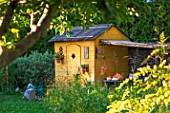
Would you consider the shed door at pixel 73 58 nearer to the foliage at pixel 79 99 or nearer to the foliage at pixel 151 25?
the foliage at pixel 151 25

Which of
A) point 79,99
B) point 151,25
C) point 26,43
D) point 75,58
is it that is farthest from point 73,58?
point 26,43

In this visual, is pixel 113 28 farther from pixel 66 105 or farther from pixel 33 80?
pixel 66 105

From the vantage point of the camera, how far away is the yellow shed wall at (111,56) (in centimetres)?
975

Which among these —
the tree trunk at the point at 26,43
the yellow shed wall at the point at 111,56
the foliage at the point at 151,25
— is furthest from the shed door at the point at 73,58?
the tree trunk at the point at 26,43

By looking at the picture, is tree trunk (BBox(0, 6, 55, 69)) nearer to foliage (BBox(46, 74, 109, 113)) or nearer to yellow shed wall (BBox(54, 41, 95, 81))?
foliage (BBox(46, 74, 109, 113))

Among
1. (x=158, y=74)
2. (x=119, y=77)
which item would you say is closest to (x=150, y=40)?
(x=119, y=77)

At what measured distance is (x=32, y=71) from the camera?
12.4 m

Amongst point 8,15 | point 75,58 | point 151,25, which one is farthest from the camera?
point 151,25

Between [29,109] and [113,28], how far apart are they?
3813mm

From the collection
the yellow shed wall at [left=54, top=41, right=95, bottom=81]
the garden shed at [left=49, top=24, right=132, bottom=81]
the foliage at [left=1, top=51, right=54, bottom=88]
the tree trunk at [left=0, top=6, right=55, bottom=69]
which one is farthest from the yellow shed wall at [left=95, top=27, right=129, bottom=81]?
the tree trunk at [left=0, top=6, right=55, bottom=69]

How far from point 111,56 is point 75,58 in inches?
41.6

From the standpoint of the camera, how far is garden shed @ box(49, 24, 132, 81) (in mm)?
9703

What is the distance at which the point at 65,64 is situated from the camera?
1075cm

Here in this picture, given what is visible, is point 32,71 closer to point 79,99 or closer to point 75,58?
point 75,58
